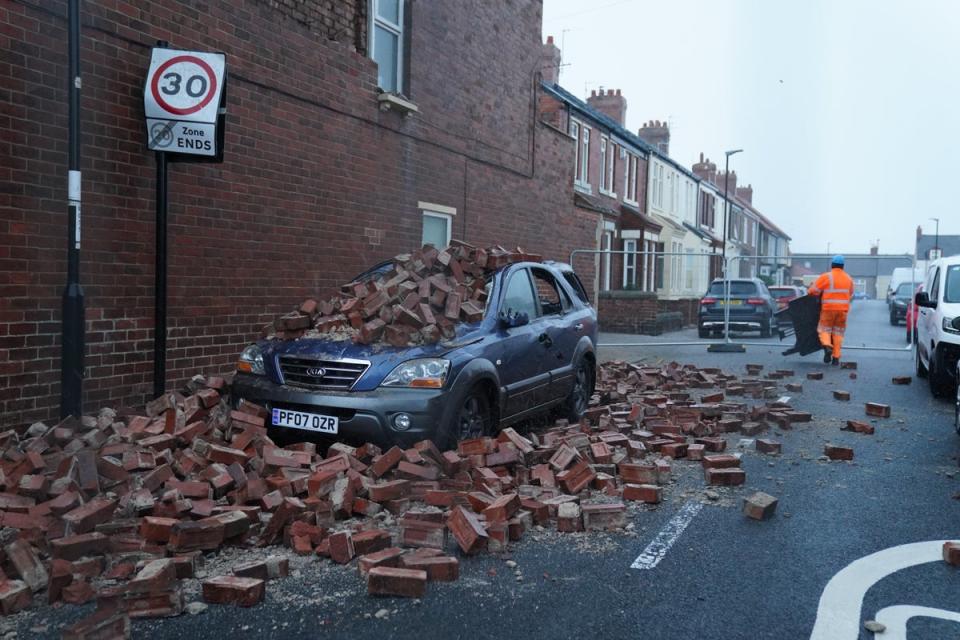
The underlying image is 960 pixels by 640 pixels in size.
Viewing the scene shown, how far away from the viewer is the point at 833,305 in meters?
14.2

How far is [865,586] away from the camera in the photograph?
3949 millimetres

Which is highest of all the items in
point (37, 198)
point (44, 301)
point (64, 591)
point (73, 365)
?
point (37, 198)

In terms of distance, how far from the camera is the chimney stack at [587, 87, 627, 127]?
3359 cm

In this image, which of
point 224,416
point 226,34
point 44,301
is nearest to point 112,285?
point 44,301

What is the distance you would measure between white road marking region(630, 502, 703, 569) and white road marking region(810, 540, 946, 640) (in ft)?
2.78

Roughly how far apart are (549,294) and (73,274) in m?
4.29

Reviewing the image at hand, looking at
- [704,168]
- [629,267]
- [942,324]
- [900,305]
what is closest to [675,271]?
[629,267]

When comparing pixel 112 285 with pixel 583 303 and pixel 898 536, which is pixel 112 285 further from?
pixel 898 536

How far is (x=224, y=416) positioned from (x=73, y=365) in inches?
52.3

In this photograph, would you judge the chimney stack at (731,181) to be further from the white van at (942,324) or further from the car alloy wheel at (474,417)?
the car alloy wheel at (474,417)

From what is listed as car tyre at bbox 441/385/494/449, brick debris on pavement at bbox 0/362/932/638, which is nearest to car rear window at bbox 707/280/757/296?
brick debris on pavement at bbox 0/362/932/638

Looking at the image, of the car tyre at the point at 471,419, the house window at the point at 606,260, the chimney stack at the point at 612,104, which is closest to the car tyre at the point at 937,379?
the car tyre at the point at 471,419

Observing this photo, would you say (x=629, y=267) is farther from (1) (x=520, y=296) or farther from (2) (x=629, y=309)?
(1) (x=520, y=296)

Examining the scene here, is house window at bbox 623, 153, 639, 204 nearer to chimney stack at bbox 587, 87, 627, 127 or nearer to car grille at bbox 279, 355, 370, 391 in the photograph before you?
chimney stack at bbox 587, 87, 627, 127
